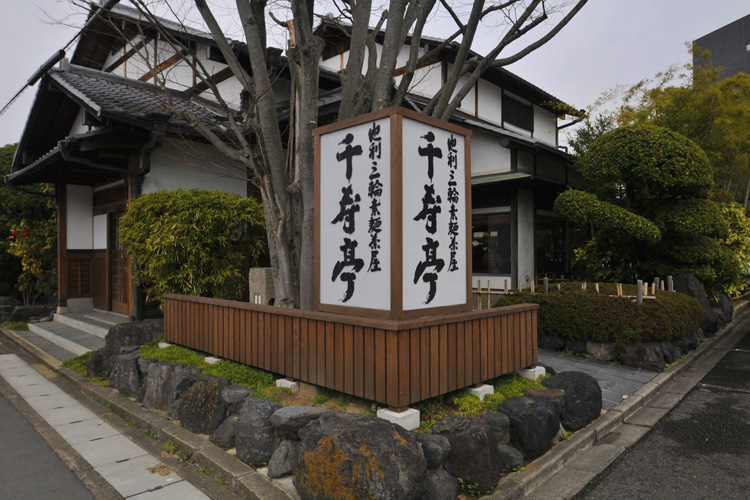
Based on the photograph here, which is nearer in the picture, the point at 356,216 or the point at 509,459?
the point at 509,459

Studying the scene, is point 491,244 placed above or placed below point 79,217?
below

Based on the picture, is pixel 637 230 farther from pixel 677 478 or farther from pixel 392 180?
pixel 392 180

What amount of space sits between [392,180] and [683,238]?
9161 mm

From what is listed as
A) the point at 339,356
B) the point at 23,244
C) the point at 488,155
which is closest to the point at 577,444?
the point at 339,356

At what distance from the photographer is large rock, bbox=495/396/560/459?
13.6 feet

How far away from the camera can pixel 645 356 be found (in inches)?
285

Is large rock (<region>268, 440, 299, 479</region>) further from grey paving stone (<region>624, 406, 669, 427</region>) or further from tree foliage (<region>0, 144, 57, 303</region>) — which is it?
tree foliage (<region>0, 144, 57, 303</region>)

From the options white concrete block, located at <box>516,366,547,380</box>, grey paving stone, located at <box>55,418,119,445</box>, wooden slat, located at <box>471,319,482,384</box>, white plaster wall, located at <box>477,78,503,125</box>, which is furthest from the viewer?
white plaster wall, located at <box>477,78,503,125</box>

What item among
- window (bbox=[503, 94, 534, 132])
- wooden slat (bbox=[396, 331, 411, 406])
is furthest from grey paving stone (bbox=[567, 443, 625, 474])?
window (bbox=[503, 94, 534, 132])

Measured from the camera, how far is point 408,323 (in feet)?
12.9

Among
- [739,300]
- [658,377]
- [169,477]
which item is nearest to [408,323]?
[169,477]

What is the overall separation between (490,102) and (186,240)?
11.0 m

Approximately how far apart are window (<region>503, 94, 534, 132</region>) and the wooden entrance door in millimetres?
12302

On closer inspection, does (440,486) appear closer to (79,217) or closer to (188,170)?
(188,170)
